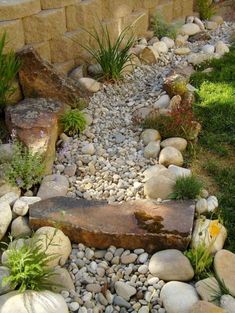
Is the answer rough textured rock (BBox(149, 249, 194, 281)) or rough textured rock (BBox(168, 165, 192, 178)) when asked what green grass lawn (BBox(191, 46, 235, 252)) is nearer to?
rough textured rock (BBox(168, 165, 192, 178))

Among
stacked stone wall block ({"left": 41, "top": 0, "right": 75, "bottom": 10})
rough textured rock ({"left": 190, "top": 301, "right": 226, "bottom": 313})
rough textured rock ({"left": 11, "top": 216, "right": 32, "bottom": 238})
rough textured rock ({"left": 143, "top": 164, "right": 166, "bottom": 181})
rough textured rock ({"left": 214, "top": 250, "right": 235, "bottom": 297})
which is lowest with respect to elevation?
rough textured rock ({"left": 214, "top": 250, "right": 235, "bottom": 297})

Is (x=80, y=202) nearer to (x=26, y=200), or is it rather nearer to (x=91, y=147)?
(x=26, y=200)

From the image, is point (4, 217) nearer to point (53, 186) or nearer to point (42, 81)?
point (53, 186)

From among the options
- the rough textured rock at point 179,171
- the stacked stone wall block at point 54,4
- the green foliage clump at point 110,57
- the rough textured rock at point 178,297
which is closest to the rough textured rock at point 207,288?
the rough textured rock at point 178,297

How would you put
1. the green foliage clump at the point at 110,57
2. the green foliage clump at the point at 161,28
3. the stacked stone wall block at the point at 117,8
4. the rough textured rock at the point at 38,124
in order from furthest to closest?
the green foliage clump at the point at 161,28 → the stacked stone wall block at the point at 117,8 → the green foliage clump at the point at 110,57 → the rough textured rock at the point at 38,124

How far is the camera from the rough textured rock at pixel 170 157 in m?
3.56

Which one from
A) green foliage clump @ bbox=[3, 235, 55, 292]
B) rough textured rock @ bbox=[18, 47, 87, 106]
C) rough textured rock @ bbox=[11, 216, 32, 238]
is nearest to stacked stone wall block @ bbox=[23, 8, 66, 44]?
rough textured rock @ bbox=[18, 47, 87, 106]

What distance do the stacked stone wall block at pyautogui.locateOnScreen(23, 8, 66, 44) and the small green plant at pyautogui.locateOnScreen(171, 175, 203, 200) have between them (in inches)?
78.9

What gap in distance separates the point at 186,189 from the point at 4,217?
3.78 ft

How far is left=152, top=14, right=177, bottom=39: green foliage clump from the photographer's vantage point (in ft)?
18.3

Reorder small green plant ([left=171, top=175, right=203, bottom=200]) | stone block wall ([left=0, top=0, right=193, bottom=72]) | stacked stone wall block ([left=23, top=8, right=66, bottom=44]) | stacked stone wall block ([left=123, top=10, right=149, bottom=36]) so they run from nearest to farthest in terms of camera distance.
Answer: small green plant ([left=171, top=175, right=203, bottom=200]), stone block wall ([left=0, top=0, right=193, bottom=72]), stacked stone wall block ([left=23, top=8, right=66, bottom=44]), stacked stone wall block ([left=123, top=10, right=149, bottom=36])

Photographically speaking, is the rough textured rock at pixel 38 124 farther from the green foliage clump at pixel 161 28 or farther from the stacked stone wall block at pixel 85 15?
the green foliage clump at pixel 161 28

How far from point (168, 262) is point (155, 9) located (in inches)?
145

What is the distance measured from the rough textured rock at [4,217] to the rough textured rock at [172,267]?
897 millimetres
